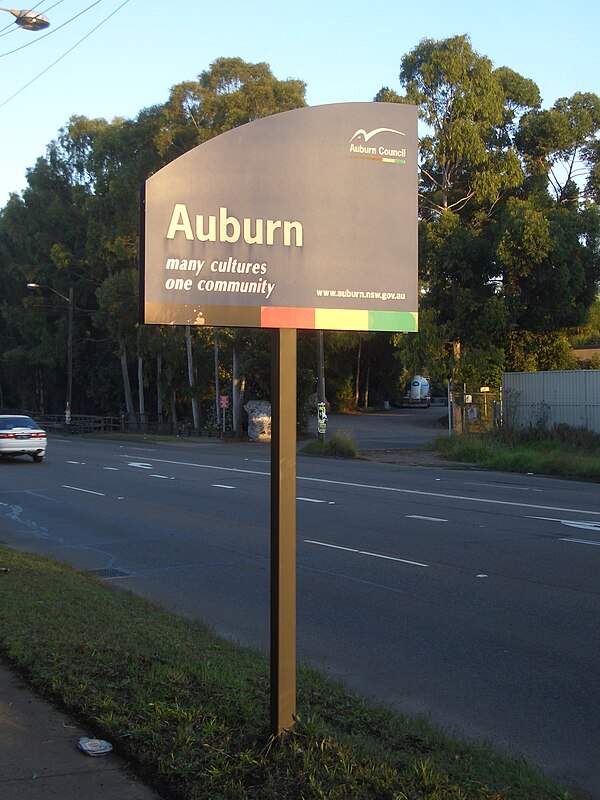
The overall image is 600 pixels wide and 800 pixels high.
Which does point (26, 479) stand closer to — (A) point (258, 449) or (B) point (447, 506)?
(B) point (447, 506)

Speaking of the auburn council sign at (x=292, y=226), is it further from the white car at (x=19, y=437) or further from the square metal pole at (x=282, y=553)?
the white car at (x=19, y=437)

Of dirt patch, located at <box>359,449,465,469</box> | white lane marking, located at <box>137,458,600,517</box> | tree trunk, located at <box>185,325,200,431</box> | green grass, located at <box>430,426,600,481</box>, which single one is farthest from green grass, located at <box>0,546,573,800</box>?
tree trunk, located at <box>185,325,200,431</box>

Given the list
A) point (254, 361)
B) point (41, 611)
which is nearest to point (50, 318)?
point (254, 361)

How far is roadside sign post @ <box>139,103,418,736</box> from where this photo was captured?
182 inches

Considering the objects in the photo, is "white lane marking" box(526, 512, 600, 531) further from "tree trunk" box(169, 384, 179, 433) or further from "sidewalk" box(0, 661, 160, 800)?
"tree trunk" box(169, 384, 179, 433)

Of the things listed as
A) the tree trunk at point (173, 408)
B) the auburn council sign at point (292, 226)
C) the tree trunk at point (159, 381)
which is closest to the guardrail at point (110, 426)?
the tree trunk at point (173, 408)

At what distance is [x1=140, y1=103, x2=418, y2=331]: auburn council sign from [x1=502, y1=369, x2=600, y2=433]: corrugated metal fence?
88.5ft

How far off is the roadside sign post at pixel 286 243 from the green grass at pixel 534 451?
20.6 meters

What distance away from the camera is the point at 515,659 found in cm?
746

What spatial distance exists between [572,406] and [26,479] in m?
18.4

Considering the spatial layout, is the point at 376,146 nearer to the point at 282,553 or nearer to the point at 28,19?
the point at 282,553

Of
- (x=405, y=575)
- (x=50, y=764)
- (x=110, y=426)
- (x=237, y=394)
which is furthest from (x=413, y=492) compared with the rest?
(x=110, y=426)

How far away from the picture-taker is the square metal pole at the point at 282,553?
4.57 meters

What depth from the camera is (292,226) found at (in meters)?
4.89
